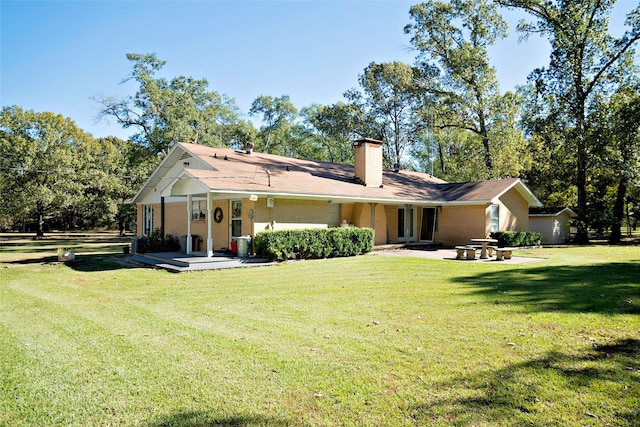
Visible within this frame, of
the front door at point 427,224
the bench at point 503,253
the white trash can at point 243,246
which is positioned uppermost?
the front door at point 427,224

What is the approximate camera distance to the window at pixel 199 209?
1730cm

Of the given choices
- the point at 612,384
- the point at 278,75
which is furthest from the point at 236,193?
the point at 278,75

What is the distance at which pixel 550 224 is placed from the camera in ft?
85.1

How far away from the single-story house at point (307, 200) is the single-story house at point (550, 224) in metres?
2.82

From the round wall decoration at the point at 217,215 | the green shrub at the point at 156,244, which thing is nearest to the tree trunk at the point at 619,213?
the round wall decoration at the point at 217,215

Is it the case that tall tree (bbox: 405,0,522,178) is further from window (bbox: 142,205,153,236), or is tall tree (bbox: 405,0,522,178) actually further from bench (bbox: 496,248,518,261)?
window (bbox: 142,205,153,236)

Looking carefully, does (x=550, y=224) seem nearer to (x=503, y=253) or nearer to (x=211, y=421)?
(x=503, y=253)

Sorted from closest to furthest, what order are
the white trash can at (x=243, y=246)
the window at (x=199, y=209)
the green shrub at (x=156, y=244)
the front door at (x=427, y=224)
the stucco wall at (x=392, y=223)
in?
1. the white trash can at (x=243, y=246)
2. the window at (x=199, y=209)
3. the green shrub at (x=156, y=244)
4. the stucco wall at (x=392, y=223)
5. the front door at (x=427, y=224)

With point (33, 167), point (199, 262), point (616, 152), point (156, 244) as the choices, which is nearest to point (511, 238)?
point (616, 152)

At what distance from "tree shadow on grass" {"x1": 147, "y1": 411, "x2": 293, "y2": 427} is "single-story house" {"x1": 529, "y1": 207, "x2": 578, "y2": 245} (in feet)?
87.5

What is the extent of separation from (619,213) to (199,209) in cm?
2991

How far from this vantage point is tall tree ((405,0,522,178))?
3031 centimetres

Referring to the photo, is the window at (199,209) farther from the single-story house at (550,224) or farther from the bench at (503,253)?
the single-story house at (550,224)

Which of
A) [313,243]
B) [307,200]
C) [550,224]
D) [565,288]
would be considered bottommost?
[565,288]
